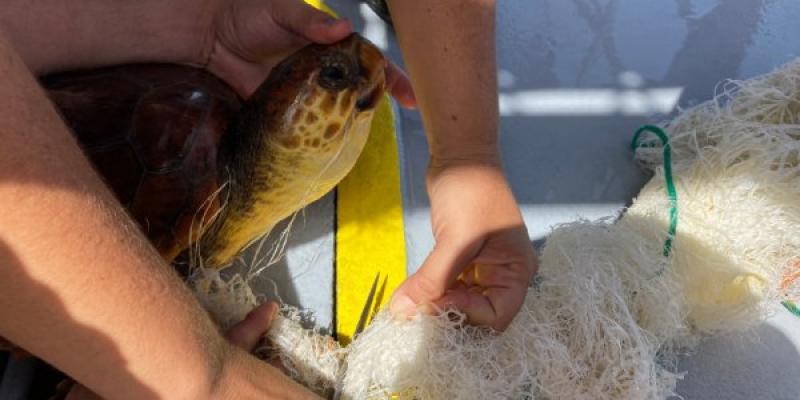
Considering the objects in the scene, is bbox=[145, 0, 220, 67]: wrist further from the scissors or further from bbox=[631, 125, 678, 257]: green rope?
bbox=[631, 125, 678, 257]: green rope

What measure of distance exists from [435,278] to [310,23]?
1.42ft

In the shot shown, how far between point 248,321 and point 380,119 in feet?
1.59

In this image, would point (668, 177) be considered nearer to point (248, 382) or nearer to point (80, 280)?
point (248, 382)

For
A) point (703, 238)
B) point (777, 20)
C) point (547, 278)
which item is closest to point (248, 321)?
point (547, 278)

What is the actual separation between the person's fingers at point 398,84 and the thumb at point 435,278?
1.14 ft

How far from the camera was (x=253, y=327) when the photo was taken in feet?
2.85

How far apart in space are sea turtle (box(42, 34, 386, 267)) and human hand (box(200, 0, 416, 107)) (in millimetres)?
91

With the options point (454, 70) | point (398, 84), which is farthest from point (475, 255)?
point (398, 84)

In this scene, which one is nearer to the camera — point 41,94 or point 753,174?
point 41,94

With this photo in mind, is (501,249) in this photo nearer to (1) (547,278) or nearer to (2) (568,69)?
(1) (547,278)

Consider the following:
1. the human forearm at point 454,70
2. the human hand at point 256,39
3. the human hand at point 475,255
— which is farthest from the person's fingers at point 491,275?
the human hand at point 256,39

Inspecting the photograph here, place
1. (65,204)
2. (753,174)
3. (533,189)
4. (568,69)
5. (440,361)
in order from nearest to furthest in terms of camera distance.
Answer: (65,204)
(440,361)
(753,174)
(533,189)
(568,69)

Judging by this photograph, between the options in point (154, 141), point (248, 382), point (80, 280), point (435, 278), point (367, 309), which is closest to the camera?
point (80, 280)

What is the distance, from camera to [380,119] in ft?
3.93
